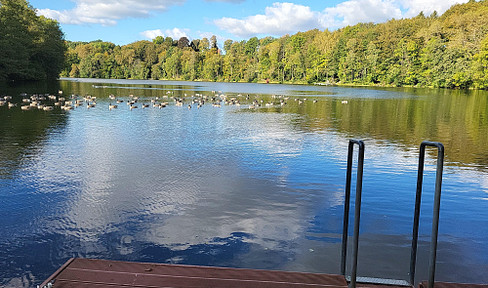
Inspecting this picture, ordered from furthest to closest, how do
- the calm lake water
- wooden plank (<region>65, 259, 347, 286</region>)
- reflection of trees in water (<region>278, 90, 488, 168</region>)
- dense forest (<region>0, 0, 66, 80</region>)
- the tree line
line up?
1. the tree line
2. dense forest (<region>0, 0, 66, 80</region>)
3. reflection of trees in water (<region>278, 90, 488, 168</region>)
4. the calm lake water
5. wooden plank (<region>65, 259, 347, 286</region>)

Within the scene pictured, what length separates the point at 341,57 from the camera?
365 ft

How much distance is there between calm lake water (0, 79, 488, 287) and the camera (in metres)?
5.47

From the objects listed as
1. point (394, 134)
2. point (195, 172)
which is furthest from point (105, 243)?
point (394, 134)

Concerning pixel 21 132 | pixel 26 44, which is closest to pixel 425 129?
pixel 21 132

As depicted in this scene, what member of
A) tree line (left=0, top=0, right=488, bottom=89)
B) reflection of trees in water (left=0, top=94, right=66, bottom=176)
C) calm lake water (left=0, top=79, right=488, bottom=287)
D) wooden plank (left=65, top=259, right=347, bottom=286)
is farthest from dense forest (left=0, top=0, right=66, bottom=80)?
wooden plank (left=65, top=259, right=347, bottom=286)

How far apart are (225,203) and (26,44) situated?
232 ft

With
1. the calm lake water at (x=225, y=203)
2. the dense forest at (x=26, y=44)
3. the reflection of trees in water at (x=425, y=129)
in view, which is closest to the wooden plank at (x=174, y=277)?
the calm lake water at (x=225, y=203)

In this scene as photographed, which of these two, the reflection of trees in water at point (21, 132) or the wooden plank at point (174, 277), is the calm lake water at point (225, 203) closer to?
the reflection of trees in water at point (21, 132)

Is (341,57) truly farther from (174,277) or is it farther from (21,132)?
(174,277)

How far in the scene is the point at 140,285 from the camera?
3.84m

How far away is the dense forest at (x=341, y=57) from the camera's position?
242 ft

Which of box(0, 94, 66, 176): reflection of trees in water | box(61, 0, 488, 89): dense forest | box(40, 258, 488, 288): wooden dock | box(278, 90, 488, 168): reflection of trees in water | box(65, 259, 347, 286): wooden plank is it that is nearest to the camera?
box(40, 258, 488, 288): wooden dock

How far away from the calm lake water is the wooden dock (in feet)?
3.16

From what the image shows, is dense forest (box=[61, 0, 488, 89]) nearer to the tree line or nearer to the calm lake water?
the tree line
